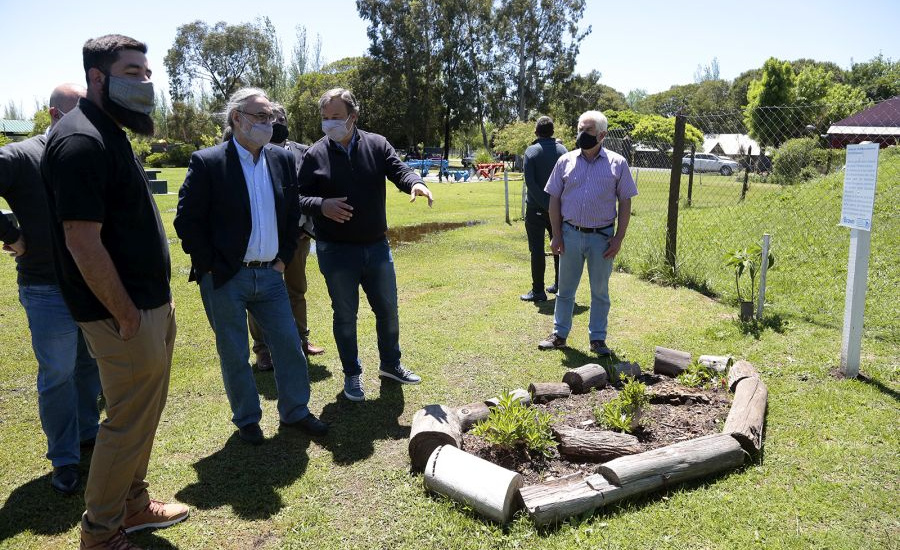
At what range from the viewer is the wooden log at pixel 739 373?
4254 mm

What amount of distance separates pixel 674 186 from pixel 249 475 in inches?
231

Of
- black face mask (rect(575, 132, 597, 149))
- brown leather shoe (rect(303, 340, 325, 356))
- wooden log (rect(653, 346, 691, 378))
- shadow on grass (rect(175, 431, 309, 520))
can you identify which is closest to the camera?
shadow on grass (rect(175, 431, 309, 520))

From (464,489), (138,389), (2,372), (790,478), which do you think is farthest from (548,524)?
(2,372)

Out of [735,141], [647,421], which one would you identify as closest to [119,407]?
[647,421]

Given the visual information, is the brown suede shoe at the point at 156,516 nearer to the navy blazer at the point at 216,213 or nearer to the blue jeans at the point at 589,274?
the navy blazer at the point at 216,213

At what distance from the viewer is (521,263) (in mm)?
9578

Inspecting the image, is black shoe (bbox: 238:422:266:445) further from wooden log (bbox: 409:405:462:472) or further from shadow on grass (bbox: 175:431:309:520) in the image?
wooden log (bbox: 409:405:462:472)

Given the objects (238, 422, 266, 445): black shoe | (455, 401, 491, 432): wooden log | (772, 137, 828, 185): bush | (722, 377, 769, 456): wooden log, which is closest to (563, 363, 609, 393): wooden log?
(455, 401, 491, 432): wooden log

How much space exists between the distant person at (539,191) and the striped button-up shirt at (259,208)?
12.9ft

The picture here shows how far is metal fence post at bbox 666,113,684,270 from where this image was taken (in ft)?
23.2

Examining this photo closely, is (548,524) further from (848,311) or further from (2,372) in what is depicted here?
(2,372)

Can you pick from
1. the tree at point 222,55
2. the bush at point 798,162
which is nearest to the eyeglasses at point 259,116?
the bush at point 798,162

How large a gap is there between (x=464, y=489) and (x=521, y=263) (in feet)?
22.1

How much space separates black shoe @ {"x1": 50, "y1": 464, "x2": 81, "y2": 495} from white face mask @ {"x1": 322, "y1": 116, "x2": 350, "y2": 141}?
254 centimetres
